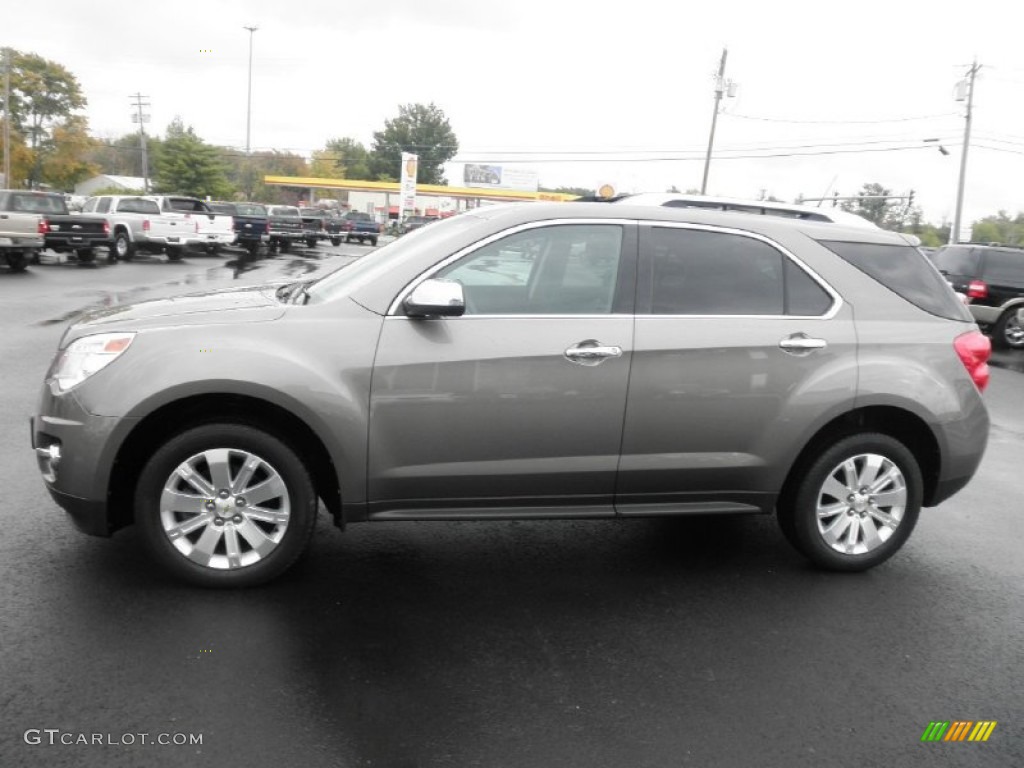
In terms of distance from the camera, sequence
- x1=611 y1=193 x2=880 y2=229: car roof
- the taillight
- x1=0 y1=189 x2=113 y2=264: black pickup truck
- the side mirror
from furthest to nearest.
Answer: x1=0 y1=189 x2=113 y2=264: black pickup truck → x1=611 y1=193 x2=880 y2=229: car roof → the taillight → the side mirror

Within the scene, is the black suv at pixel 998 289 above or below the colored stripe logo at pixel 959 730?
above

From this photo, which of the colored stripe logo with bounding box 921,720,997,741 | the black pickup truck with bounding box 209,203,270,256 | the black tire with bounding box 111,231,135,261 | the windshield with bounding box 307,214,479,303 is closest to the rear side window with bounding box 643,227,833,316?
the windshield with bounding box 307,214,479,303

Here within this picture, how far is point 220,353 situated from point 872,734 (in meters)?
3.00

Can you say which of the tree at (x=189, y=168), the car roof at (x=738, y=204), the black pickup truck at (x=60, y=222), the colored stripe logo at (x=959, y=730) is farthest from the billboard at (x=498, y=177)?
the colored stripe logo at (x=959, y=730)

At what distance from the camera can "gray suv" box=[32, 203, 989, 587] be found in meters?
3.88

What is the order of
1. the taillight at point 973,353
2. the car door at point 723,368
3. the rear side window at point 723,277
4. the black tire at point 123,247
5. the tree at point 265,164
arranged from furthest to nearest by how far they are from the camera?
the tree at point 265,164
the black tire at point 123,247
the taillight at point 973,353
the rear side window at point 723,277
the car door at point 723,368

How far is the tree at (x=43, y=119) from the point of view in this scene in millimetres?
60719

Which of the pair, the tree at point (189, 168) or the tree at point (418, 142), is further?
the tree at point (418, 142)

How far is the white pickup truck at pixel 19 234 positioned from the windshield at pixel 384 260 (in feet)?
62.5

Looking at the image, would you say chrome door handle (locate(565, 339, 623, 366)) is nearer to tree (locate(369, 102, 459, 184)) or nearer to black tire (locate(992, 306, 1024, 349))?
black tire (locate(992, 306, 1024, 349))

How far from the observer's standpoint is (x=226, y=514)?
155 inches

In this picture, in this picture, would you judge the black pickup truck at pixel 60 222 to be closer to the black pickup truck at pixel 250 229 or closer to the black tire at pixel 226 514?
the black pickup truck at pixel 250 229

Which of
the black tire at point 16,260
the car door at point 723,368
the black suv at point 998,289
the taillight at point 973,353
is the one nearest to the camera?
the car door at point 723,368

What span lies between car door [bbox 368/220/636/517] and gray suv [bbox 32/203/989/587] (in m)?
0.01
